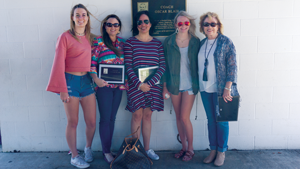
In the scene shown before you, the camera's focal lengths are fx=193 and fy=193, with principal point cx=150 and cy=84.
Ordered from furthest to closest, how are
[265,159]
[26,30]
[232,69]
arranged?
1. [26,30]
2. [265,159]
3. [232,69]

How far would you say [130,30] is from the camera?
286cm

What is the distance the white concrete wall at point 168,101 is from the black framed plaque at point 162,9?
0.39 ft

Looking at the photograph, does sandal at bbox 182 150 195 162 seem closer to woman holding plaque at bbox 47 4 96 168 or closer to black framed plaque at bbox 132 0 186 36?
woman holding plaque at bbox 47 4 96 168

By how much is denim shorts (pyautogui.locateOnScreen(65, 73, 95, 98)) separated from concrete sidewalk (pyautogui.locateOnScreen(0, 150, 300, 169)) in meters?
1.01

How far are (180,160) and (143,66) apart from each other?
140 centimetres

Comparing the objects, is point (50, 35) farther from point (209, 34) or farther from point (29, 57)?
point (209, 34)

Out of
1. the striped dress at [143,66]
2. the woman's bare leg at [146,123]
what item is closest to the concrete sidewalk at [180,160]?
the woman's bare leg at [146,123]

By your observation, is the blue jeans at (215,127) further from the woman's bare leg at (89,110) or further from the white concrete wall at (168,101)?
the woman's bare leg at (89,110)

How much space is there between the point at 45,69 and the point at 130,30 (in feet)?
4.66

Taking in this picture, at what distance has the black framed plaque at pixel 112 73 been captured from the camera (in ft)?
8.09

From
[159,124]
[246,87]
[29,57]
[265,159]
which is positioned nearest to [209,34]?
[246,87]

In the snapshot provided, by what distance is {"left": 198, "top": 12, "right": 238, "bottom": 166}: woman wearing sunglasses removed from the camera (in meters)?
2.32

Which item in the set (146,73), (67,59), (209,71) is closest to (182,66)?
(209,71)

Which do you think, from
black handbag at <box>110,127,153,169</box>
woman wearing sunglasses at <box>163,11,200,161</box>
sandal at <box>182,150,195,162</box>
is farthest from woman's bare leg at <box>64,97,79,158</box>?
sandal at <box>182,150,195,162</box>
